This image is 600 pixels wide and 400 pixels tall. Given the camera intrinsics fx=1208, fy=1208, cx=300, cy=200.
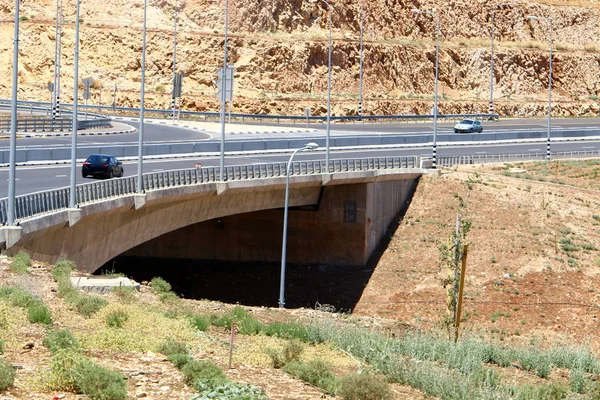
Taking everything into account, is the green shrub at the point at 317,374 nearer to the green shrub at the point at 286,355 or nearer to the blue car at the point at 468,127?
the green shrub at the point at 286,355

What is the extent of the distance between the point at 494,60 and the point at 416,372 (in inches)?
3513

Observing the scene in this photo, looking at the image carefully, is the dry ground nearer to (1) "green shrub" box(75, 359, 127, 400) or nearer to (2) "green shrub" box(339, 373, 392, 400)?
(1) "green shrub" box(75, 359, 127, 400)

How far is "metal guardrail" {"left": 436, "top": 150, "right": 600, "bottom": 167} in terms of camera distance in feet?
213

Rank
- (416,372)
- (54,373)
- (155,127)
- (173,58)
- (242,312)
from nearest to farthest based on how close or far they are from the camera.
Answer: (54,373), (416,372), (242,312), (155,127), (173,58)

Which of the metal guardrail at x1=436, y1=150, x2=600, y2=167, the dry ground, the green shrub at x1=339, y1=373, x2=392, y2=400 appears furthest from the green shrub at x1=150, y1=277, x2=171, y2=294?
the metal guardrail at x1=436, y1=150, x2=600, y2=167

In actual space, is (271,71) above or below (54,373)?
above

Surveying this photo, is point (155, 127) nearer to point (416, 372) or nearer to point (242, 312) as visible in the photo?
point (242, 312)

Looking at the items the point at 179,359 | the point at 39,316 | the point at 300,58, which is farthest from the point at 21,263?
the point at 300,58

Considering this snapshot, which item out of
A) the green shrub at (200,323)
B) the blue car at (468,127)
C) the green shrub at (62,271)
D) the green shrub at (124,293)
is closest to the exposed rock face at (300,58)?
the blue car at (468,127)

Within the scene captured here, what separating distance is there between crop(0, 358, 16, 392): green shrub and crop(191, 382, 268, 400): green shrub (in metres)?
2.38

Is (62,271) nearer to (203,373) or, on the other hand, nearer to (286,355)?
(286,355)

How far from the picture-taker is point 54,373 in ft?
52.6

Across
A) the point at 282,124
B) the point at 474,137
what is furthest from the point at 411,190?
the point at 282,124

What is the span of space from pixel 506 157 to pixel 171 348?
174 ft
